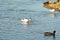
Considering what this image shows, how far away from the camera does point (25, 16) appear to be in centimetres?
4822

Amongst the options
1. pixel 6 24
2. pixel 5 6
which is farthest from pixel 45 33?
pixel 5 6

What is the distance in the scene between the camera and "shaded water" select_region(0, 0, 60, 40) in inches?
1400

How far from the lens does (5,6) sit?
5831cm

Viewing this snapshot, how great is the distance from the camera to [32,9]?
5488 cm

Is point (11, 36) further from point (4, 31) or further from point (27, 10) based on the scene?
point (27, 10)

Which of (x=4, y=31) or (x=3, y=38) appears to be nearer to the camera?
(x=3, y=38)

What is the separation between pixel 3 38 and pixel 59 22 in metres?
10.6

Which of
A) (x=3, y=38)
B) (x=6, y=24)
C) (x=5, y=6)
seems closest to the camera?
(x=3, y=38)

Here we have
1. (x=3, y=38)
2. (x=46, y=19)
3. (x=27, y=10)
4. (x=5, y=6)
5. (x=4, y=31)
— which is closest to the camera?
(x=3, y=38)

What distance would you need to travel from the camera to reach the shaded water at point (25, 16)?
117 feet

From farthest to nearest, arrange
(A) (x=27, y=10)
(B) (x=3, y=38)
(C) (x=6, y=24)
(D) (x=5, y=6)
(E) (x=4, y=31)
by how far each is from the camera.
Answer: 1. (D) (x=5, y=6)
2. (A) (x=27, y=10)
3. (C) (x=6, y=24)
4. (E) (x=4, y=31)
5. (B) (x=3, y=38)

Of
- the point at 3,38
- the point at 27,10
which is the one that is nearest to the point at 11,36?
the point at 3,38

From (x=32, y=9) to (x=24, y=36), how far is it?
20.0 m

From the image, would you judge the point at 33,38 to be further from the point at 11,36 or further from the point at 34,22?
the point at 34,22
